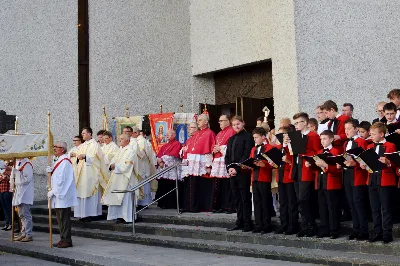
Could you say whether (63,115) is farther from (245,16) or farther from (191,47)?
(245,16)

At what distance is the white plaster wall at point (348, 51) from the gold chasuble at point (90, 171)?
14.7 feet

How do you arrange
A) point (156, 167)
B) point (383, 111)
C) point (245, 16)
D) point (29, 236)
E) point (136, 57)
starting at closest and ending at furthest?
point (383, 111), point (29, 236), point (156, 167), point (245, 16), point (136, 57)

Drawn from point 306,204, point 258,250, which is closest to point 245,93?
point 306,204

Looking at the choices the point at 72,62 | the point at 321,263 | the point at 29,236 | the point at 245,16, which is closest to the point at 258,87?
the point at 245,16

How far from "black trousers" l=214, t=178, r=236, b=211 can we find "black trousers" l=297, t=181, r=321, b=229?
9.16 ft

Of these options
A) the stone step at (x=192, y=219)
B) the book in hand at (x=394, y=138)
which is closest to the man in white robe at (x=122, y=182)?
the stone step at (x=192, y=219)

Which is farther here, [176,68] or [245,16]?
[176,68]

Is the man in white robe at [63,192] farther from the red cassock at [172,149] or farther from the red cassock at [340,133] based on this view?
the red cassock at [340,133]

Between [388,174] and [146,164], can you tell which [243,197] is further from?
[146,164]

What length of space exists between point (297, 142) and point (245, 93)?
8.06 m

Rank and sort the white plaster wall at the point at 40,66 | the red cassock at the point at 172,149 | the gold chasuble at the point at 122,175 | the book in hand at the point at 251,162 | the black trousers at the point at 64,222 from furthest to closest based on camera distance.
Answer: the white plaster wall at the point at 40,66 → the red cassock at the point at 172,149 → the gold chasuble at the point at 122,175 → the black trousers at the point at 64,222 → the book in hand at the point at 251,162

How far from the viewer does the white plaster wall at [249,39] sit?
13461 millimetres

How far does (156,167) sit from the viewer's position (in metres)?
13.5

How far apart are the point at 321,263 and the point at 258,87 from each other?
9003 millimetres
